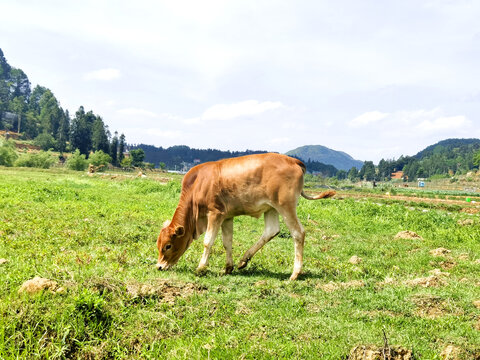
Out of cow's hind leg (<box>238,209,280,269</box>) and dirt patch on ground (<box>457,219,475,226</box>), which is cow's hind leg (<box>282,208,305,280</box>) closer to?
cow's hind leg (<box>238,209,280,269</box>)

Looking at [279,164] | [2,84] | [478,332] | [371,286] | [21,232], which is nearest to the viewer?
[478,332]

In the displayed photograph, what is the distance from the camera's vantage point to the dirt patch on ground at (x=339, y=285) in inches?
246

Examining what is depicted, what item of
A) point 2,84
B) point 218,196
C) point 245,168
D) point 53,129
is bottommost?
point 218,196

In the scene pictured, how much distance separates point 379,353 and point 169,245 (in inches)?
170

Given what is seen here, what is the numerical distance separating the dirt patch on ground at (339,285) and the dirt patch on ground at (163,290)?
2.22m

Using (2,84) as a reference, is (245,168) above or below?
below

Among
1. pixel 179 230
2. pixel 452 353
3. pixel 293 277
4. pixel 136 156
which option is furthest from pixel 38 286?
pixel 136 156

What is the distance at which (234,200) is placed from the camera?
7008 millimetres

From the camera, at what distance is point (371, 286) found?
21.3ft

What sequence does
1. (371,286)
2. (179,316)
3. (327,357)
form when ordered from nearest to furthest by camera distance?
1. (327,357)
2. (179,316)
3. (371,286)

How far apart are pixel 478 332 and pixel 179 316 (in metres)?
3.82

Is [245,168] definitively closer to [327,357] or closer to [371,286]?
[371,286]

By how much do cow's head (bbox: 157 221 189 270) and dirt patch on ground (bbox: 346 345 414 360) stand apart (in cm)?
405

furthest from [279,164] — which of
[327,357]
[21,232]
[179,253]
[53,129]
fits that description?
[53,129]
